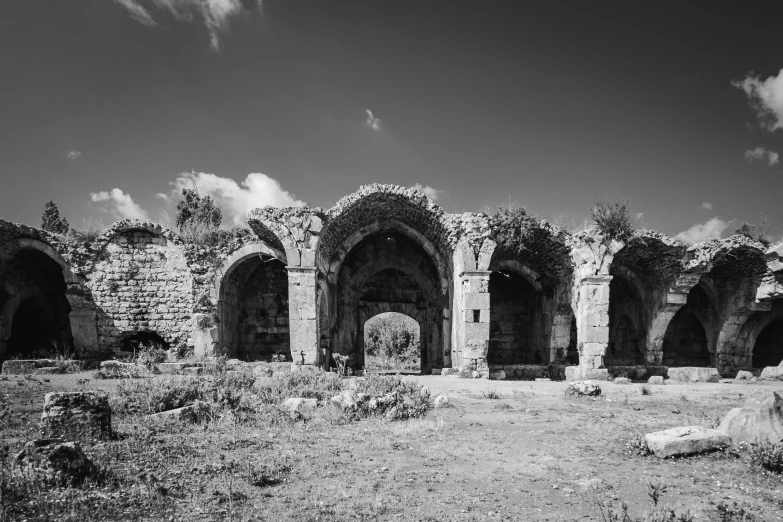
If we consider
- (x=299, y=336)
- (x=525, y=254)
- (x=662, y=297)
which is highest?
(x=525, y=254)

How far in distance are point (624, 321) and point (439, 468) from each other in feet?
49.9

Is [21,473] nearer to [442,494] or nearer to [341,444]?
[341,444]

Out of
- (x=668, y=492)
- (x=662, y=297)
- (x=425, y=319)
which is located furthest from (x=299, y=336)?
(x=662, y=297)

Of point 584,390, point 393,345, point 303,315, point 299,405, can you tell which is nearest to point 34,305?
point 303,315

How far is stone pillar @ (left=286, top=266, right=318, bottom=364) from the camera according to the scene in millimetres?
11914

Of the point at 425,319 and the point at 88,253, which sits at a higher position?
the point at 88,253

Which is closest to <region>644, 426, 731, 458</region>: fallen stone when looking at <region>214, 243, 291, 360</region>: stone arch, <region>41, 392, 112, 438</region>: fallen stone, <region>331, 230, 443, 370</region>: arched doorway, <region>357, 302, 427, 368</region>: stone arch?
<region>41, 392, 112, 438</region>: fallen stone

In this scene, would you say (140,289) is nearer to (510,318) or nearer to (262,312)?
(262,312)

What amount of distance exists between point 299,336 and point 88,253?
23.6ft

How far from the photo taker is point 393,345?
23797mm

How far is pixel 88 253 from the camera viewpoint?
13828mm

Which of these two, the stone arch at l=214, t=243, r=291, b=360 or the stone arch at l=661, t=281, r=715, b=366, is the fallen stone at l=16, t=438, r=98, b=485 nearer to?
the stone arch at l=214, t=243, r=291, b=360

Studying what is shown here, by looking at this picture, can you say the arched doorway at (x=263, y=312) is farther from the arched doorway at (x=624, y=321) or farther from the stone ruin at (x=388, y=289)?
the arched doorway at (x=624, y=321)

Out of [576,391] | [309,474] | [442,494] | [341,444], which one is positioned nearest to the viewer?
[442,494]
